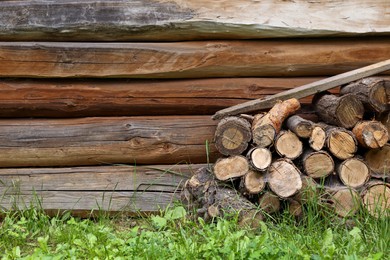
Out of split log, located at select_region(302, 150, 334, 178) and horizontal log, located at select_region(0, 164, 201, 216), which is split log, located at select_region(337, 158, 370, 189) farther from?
horizontal log, located at select_region(0, 164, 201, 216)

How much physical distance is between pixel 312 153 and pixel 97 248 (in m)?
1.44

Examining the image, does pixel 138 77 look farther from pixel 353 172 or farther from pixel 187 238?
pixel 353 172

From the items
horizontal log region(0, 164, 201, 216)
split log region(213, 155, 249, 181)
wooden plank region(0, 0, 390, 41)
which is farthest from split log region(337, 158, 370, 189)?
horizontal log region(0, 164, 201, 216)

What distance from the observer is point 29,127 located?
181 inches

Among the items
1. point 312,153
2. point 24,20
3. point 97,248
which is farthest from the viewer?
point 24,20

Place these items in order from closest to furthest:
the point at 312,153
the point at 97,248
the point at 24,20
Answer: the point at 97,248
the point at 312,153
the point at 24,20

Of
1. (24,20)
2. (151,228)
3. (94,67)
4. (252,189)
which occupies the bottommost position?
(151,228)

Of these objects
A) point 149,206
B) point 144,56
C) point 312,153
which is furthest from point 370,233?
point 144,56

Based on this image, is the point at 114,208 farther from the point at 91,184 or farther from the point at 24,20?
the point at 24,20

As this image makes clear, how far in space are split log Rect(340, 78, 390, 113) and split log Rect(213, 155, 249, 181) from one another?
839mm

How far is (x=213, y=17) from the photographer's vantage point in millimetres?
4359

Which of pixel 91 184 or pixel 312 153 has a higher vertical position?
pixel 312 153

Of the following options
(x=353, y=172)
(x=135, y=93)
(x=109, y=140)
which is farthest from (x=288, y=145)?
(x=109, y=140)

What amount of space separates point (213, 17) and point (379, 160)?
144 centimetres
